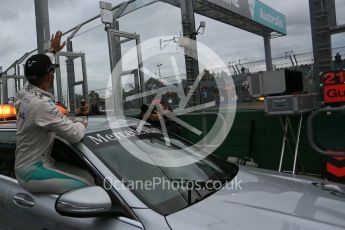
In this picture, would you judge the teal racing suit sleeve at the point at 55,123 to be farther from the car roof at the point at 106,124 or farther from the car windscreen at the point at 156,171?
the car roof at the point at 106,124

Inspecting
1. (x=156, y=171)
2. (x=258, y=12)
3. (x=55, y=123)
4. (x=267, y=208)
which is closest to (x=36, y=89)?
(x=55, y=123)

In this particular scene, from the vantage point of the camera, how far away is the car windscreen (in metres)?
2.56

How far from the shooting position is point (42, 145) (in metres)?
2.93

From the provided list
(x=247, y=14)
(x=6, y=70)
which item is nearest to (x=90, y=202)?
(x=6, y=70)

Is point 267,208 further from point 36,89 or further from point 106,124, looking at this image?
point 36,89

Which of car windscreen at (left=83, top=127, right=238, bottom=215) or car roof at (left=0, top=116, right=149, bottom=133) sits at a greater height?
car roof at (left=0, top=116, right=149, bottom=133)

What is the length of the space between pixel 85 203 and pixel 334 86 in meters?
4.49

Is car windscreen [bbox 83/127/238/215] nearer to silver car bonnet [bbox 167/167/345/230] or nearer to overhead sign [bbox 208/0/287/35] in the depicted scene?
silver car bonnet [bbox 167/167/345/230]

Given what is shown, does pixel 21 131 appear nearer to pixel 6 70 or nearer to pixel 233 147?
pixel 233 147

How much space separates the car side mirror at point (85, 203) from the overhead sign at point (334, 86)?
433 cm

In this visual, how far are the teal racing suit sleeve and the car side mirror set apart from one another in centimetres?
60

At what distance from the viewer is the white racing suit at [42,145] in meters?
2.80

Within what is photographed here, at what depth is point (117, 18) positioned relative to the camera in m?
9.59

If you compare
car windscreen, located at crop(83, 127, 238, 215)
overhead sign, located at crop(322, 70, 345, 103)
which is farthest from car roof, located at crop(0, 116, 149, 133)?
overhead sign, located at crop(322, 70, 345, 103)
